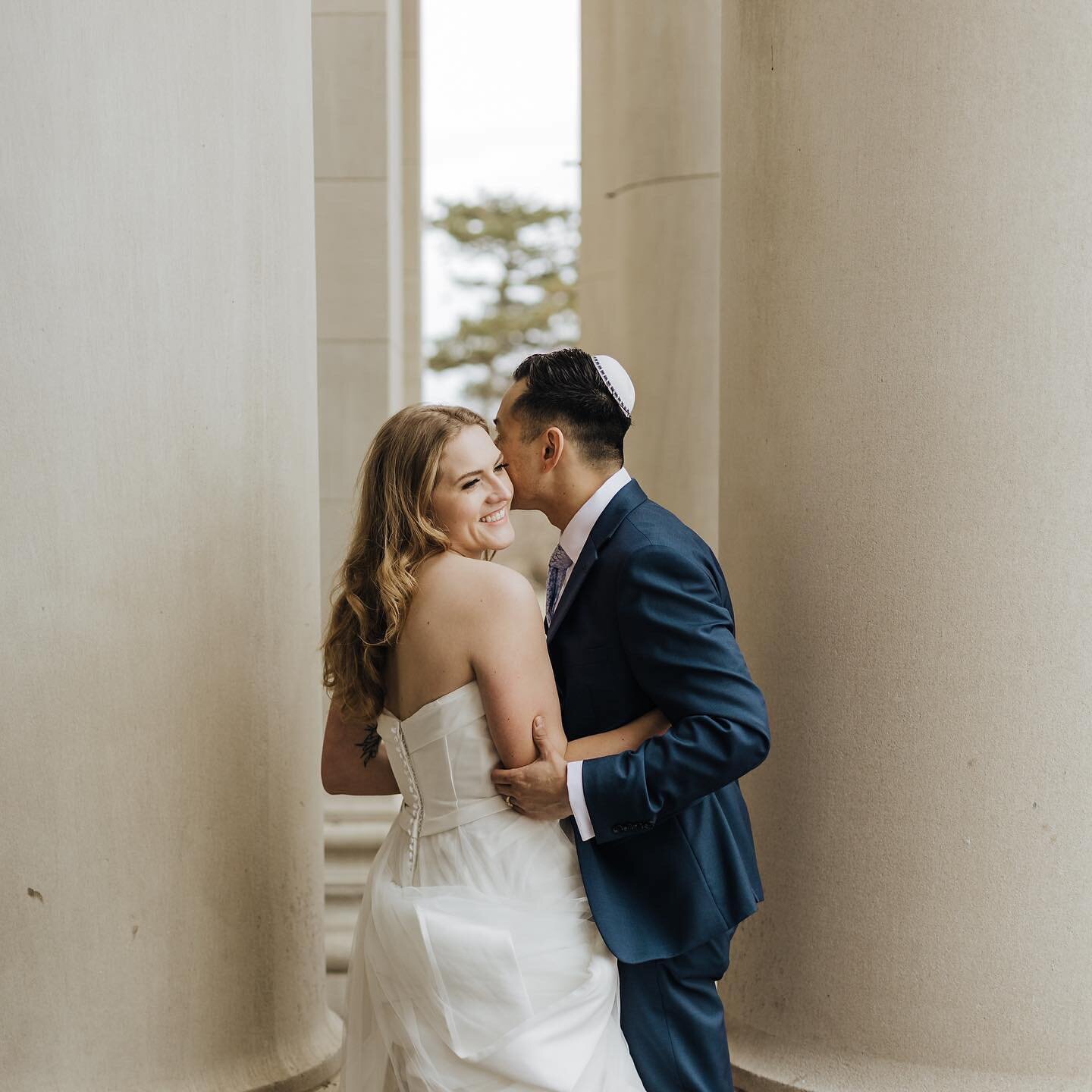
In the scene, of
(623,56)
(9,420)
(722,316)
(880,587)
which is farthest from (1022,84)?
(623,56)

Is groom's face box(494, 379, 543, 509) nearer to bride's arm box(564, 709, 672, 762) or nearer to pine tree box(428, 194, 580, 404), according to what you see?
bride's arm box(564, 709, 672, 762)

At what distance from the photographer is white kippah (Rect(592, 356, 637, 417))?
3.95 metres

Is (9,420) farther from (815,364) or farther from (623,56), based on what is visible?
(623,56)

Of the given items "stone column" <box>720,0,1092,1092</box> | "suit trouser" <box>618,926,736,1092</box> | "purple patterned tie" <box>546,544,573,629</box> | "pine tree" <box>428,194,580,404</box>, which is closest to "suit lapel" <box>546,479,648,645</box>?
"purple patterned tie" <box>546,544,573,629</box>

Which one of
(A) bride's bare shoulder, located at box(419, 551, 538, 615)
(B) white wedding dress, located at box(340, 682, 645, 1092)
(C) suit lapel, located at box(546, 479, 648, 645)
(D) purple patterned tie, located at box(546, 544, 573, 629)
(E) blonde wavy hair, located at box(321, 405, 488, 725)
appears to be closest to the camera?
(B) white wedding dress, located at box(340, 682, 645, 1092)

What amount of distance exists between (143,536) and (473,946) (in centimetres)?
172

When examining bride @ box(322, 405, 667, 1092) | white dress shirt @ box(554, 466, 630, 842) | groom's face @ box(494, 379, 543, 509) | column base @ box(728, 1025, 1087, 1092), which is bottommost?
column base @ box(728, 1025, 1087, 1092)

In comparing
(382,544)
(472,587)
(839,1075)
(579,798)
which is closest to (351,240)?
(382,544)

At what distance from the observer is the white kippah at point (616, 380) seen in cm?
395

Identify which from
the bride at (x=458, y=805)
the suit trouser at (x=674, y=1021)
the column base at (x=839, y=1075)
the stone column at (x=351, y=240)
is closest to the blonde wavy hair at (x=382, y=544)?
the bride at (x=458, y=805)

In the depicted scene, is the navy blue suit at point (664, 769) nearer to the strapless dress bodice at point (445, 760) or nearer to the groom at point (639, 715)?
the groom at point (639, 715)

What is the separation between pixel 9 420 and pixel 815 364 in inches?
105

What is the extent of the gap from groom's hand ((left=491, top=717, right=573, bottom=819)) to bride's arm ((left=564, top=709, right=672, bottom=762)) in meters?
0.09

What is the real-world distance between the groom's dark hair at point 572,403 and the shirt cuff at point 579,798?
1015 millimetres
